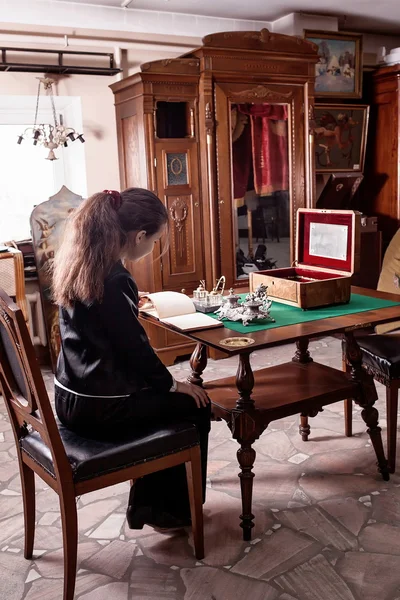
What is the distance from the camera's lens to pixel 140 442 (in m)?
2.32

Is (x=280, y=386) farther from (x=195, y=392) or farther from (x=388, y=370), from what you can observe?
(x=195, y=392)

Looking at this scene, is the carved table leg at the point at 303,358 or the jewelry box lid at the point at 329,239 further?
the carved table leg at the point at 303,358

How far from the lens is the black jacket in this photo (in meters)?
2.29

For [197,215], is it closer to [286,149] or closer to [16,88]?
[286,149]

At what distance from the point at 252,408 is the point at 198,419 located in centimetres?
27

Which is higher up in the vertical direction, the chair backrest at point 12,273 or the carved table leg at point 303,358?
the chair backrest at point 12,273

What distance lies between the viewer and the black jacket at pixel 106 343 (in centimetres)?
229

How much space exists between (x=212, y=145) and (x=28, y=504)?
341 centimetres

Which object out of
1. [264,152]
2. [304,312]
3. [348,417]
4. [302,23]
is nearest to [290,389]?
[304,312]

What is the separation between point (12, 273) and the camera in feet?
15.3

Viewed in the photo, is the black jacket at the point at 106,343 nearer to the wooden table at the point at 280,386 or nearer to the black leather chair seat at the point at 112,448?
the black leather chair seat at the point at 112,448

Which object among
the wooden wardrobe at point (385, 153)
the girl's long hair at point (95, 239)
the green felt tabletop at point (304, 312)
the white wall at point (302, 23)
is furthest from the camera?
the wooden wardrobe at point (385, 153)

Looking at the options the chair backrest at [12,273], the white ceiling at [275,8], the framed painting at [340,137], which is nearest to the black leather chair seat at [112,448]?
the chair backrest at [12,273]

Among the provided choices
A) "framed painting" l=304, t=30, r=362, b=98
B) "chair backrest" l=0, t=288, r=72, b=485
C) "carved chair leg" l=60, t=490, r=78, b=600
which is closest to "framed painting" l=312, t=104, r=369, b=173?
"framed painting" l=304, t=30, r=362, b=98
